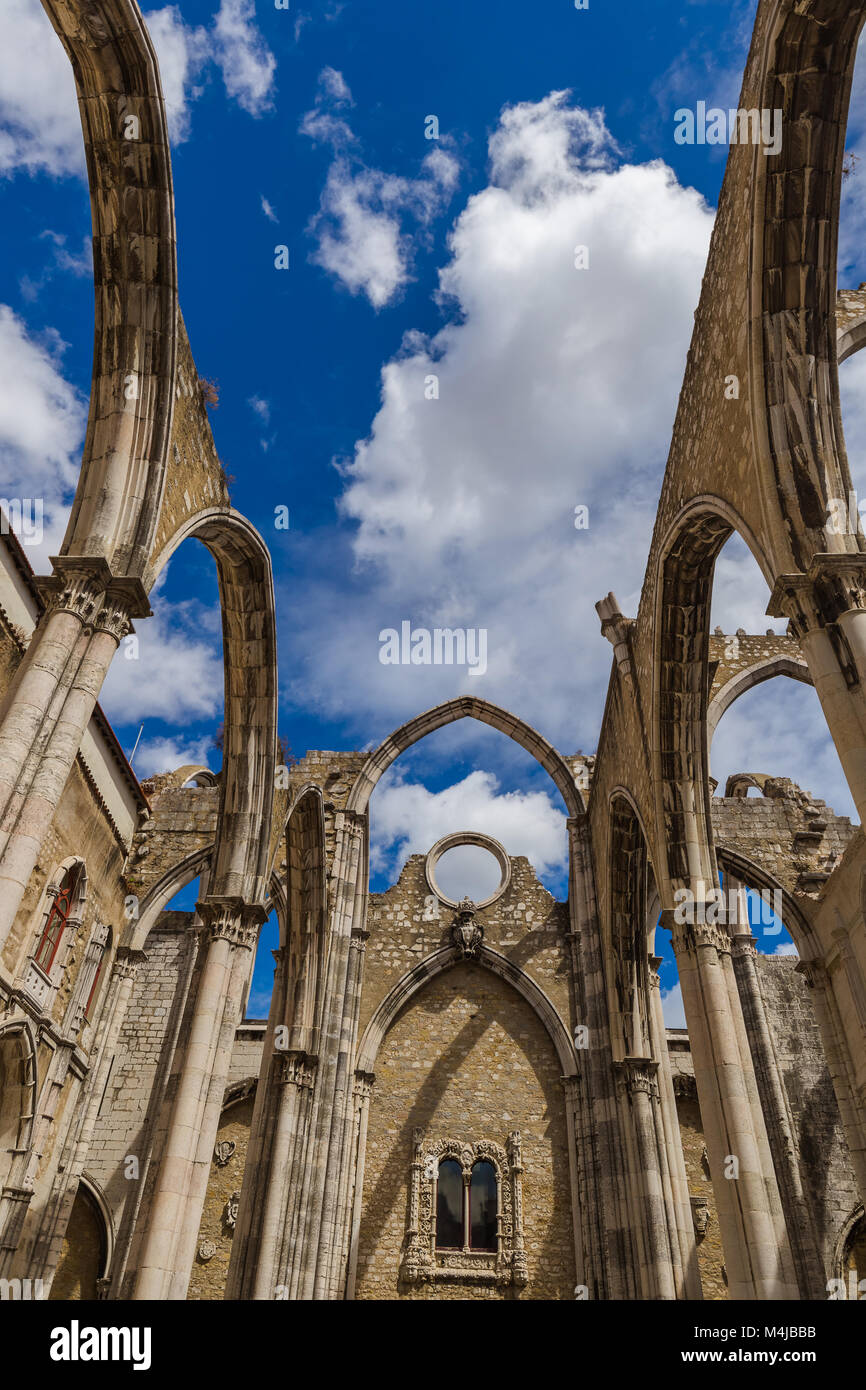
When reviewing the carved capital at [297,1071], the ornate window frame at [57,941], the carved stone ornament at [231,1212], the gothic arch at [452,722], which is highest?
the gothic arch at [452,722]

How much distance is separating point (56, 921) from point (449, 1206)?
7641 millimetres

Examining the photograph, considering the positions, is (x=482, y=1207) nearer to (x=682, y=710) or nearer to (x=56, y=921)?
(x=56, y=921)

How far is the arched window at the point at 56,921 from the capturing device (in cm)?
1207

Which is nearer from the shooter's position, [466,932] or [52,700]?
[52,700]

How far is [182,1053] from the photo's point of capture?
808 cm

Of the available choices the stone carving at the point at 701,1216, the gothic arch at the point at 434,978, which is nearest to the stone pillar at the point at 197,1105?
the gothic arch at the point at 434,978

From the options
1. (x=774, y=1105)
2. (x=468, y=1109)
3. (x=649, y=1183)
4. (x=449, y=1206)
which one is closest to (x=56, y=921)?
(x=468, y=1109)

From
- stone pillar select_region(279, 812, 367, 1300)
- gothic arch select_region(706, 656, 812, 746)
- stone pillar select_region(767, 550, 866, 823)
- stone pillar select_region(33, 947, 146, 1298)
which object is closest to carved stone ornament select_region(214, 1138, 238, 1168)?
stone pillar select_region(33, 947, 146, 1298)

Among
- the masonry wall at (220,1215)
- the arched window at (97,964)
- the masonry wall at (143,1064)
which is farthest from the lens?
the masonry wall at (143,1064)

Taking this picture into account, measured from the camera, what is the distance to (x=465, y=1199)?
13938 millimetres

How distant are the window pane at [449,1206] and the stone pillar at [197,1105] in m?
7.42

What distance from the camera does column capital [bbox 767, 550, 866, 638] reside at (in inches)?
226

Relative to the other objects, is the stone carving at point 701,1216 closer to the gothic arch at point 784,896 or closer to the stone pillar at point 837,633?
the gothic arch at point 784,896
